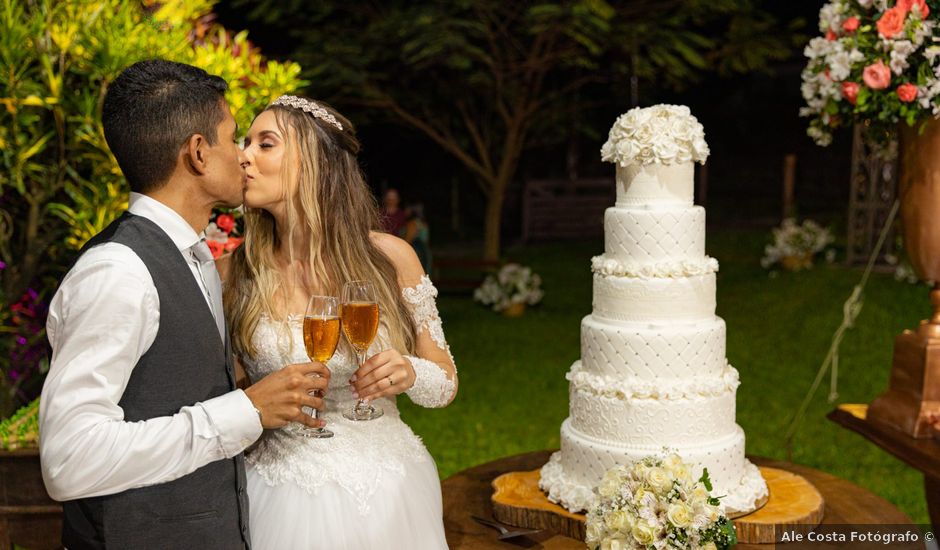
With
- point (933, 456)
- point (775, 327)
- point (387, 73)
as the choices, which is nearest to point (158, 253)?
point (933, 456)

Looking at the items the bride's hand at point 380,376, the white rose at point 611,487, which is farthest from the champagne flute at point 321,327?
the white rose at point 611,487

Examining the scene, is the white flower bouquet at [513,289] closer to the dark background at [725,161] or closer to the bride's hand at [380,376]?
the dark background at [725,161]

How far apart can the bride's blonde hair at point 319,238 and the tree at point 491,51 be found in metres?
8.78

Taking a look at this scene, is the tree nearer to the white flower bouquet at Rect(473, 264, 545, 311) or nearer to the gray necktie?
the white flower bouquet at Rect(473, 264, 545, 311)

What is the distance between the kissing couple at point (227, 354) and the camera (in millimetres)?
1878

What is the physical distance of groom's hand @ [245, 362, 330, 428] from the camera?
202 cm

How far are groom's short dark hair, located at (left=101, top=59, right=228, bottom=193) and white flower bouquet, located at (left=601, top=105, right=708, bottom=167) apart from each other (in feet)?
5.45

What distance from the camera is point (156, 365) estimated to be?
1990 millimetres

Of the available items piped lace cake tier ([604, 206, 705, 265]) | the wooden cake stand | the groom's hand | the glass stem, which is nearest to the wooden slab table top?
the wooden cake stand

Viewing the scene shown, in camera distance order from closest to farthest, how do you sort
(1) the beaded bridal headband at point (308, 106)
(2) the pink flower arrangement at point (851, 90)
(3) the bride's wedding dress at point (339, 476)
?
1. (3) the bride's wedding dress at point (339, 476)
2. (1) the beaded bridal headband at point (308, 106)
3. (2) the pink flower arrangement at point (851, 90)

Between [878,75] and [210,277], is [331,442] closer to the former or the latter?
[210,277]

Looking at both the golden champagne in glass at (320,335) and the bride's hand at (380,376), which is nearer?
the golden champagne in glass at (320,335)

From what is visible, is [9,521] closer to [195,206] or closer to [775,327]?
[195,206]

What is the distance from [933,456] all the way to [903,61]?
1470 mm
